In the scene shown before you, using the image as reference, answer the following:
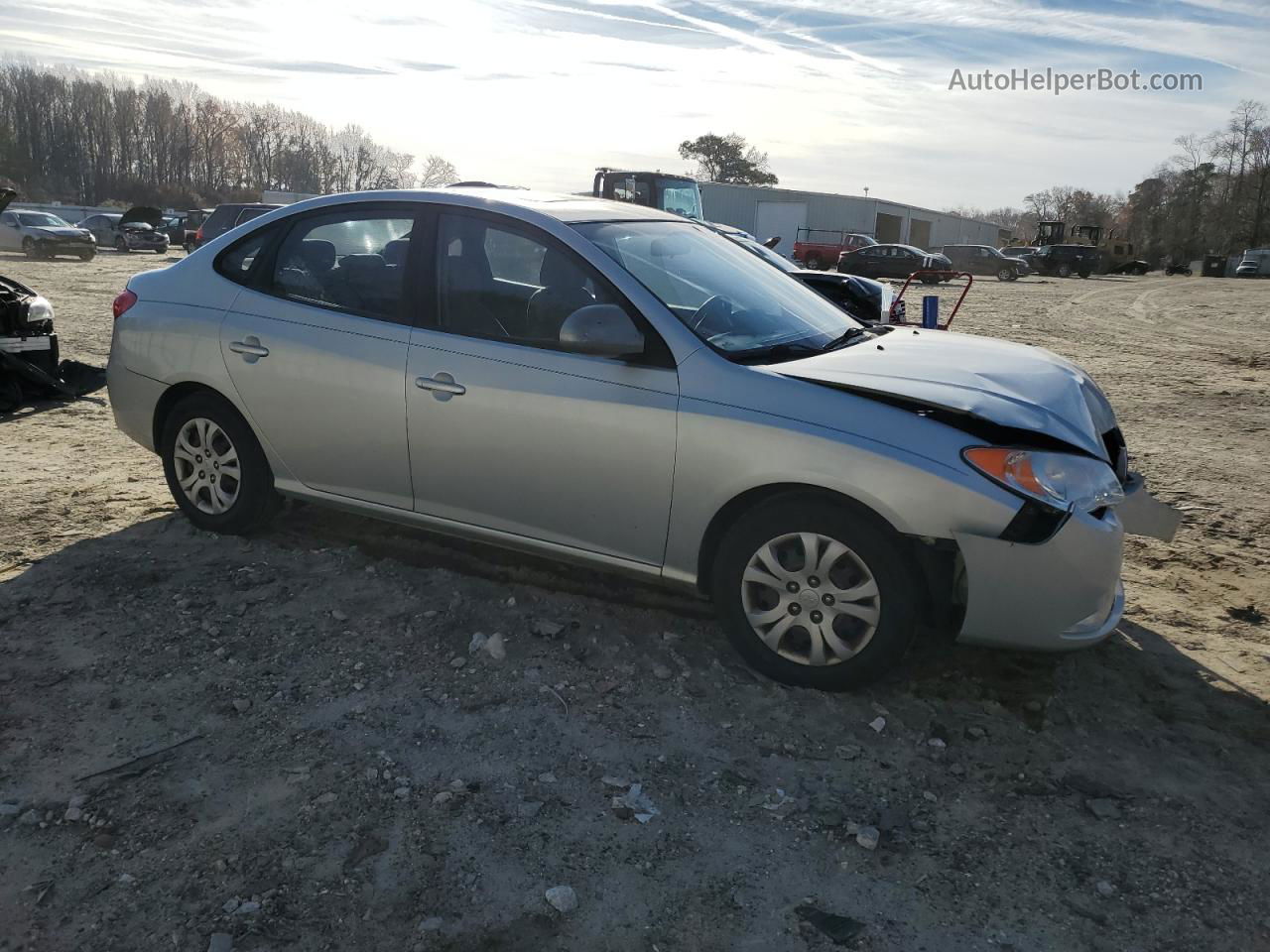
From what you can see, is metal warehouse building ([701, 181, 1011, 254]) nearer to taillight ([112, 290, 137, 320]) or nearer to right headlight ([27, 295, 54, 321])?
→ right headlight ([27, 295, 54, 321])

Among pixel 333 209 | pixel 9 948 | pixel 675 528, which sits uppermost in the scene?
pixel 333 209

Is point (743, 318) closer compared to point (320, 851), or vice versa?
point (320, 851)

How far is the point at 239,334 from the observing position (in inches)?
184

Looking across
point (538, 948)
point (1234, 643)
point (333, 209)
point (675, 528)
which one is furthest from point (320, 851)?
point (1234, 643)

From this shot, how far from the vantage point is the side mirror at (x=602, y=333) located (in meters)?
3.71

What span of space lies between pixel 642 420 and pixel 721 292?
2.69ft

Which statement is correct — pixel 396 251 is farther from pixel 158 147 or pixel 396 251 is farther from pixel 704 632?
pixel 158 147

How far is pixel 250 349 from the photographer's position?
15.2ft

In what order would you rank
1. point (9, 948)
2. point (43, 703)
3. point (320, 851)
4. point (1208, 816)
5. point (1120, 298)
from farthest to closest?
point (1120, 298), point (43, 703), point (1208, 816), point (320, 851), point (9, 948)

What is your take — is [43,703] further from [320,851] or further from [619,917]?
[619,917]

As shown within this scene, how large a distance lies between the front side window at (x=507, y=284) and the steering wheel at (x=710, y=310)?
315 millimetres

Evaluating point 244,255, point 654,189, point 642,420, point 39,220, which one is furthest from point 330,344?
point 39,220

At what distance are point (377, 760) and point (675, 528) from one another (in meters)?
1.36

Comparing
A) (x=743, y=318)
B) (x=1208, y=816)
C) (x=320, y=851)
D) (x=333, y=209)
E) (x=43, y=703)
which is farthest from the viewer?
(x=333, y=209)
